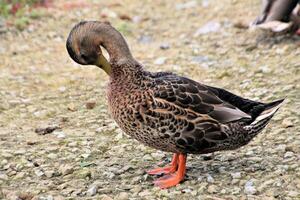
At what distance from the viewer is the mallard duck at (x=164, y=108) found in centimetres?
479

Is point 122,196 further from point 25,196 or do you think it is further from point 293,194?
point 293,194

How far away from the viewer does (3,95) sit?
A: 7590 mm

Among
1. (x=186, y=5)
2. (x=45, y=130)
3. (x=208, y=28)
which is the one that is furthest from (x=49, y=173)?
(x=186, y=5)

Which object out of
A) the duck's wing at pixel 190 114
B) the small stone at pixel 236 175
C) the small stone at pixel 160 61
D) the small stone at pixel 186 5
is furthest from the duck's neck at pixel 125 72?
the small stone at pixel 186 5

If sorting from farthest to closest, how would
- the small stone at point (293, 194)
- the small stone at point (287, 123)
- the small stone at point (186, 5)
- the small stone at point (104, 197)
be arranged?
the small stone at point (186, 5)
the small stone at point (287, 123)
the small stone at point (104, 197)
the small stone at point (293, 194)

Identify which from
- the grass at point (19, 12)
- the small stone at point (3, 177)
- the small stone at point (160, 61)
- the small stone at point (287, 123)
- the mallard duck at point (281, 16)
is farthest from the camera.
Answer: the grass at point (19, 12)

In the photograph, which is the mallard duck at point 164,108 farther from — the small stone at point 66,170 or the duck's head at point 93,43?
the small stone at point 66,170

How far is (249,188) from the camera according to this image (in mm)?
4895

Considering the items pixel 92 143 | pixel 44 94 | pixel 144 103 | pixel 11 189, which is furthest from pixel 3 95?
pixel 144 103

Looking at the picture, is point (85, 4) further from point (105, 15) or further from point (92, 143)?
point (92, 143)

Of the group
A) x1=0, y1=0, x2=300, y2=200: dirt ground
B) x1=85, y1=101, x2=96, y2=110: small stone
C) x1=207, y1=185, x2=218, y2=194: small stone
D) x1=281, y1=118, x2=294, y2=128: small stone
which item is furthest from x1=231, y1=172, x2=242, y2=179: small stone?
x1=85, y1=101, x2=96, y2=110: small stone

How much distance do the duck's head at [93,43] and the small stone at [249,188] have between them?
1.35 m

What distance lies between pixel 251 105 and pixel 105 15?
600 cm

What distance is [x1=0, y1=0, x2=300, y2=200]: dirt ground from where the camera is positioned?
5.08 metres
